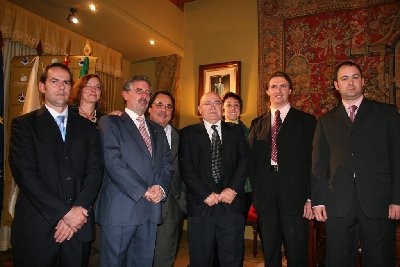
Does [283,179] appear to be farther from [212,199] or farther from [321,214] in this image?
[212,199]

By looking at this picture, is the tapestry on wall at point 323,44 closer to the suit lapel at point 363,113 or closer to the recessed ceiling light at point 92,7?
the suit lapel at point 363,113

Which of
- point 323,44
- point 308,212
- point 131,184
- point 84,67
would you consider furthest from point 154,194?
point 323,44

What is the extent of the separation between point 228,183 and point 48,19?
3.84 metres

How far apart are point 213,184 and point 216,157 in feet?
0.74

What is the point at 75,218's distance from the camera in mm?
1960

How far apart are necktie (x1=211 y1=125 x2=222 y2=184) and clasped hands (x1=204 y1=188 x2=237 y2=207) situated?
0.47 ft

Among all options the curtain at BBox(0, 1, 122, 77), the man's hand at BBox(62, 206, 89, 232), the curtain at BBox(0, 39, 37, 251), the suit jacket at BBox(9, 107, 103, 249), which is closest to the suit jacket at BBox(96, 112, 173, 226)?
the suit jacket at BBox(9, 107, 103, 249)

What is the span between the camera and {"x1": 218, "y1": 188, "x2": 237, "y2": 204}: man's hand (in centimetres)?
254

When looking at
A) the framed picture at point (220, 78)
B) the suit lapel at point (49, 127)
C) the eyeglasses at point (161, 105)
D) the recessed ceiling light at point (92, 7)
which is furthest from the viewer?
the framed picture at point (220, 78)

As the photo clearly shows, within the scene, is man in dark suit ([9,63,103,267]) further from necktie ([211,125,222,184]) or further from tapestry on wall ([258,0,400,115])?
tapestry on wall ([258,0,400,115])

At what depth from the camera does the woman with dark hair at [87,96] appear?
276 cm

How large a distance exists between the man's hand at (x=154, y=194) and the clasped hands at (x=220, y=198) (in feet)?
1.30

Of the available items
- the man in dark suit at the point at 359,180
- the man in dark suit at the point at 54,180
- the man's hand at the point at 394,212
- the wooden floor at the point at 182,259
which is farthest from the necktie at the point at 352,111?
the wooden floor at the point at 182,259

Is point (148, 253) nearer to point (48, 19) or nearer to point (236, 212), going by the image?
point (236, 212)
